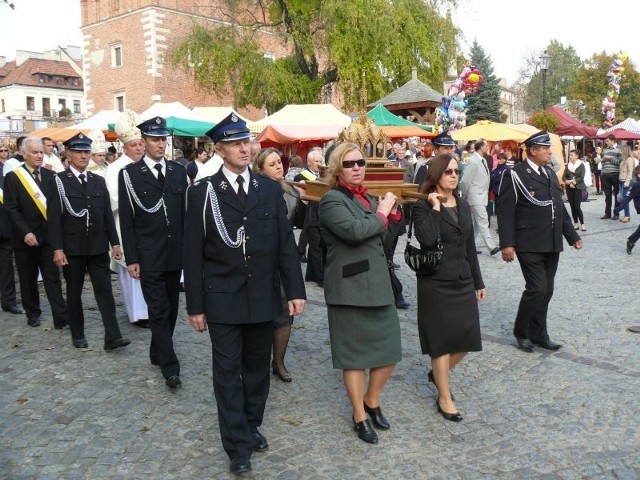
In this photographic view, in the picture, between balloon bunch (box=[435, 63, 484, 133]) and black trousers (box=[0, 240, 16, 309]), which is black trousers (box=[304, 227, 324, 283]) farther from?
balloon bunch (box=[435, 63, 484, 133])

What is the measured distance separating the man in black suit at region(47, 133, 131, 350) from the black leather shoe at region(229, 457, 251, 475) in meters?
2.85

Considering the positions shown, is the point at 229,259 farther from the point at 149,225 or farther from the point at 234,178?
the point at 149,225

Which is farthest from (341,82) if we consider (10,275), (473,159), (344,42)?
(10,275)

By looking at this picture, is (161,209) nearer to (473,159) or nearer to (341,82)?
(473,159)

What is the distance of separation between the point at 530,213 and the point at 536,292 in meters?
0.72

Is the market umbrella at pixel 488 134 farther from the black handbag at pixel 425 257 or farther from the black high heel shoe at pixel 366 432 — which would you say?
the black high heel shoe at pixel 366 432

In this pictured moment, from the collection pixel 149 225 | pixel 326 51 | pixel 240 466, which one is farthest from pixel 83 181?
pixel 326 51

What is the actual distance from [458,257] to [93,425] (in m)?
2.83

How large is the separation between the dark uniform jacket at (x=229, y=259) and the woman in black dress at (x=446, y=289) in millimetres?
1235

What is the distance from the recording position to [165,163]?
5664 millimetres

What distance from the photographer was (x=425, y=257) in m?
4.66

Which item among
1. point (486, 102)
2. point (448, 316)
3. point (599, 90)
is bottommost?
point (448, 316)

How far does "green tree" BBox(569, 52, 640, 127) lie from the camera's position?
59094mm

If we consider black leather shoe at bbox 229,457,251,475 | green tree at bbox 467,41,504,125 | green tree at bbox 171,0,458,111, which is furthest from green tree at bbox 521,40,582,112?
black leather shoe at bbox 229,457,251,475
